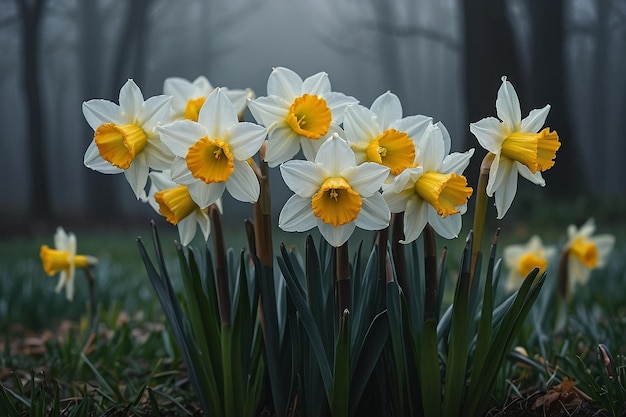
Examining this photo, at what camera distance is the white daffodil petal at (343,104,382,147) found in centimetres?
95

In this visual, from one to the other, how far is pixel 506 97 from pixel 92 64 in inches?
407

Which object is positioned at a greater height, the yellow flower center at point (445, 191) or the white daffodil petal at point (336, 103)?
the white daffodil petal at point (336, 103)

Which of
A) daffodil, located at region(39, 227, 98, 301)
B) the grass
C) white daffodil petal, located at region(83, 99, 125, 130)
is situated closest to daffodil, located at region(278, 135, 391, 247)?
white daffodil petal, located at region(83, 99, 125, 130)

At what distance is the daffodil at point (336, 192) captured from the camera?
90cm

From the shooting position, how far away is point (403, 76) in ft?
41.2

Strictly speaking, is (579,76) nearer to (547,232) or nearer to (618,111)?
(618,111)

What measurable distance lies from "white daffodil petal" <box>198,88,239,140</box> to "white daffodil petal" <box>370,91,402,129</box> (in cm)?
23

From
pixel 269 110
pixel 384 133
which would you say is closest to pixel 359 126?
pixel 384 133

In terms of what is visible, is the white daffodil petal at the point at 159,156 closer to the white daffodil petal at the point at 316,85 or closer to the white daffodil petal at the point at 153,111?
the white daffodil petal at the point at 153,111

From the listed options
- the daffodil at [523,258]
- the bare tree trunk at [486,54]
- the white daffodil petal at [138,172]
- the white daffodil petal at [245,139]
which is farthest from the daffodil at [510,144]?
the bare tree trunk at [486,54]

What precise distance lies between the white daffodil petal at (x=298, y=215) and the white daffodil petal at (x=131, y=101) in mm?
310

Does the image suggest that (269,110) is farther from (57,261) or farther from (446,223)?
(57,261)

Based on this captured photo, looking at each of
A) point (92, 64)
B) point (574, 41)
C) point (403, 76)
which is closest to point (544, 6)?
point (574, 41)

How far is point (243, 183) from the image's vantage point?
3.13 feet
